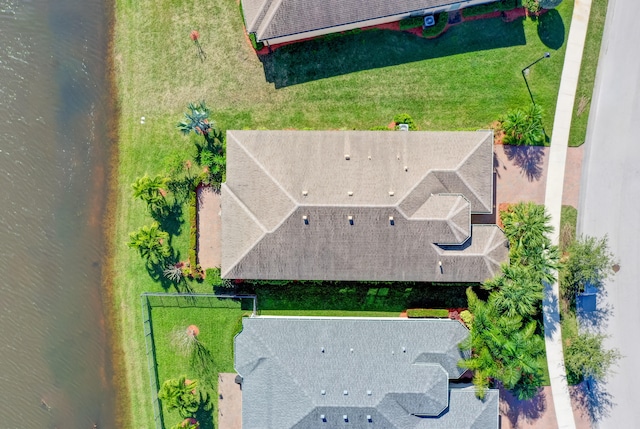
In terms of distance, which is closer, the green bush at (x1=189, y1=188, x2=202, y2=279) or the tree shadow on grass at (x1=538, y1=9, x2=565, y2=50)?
the tree shadow on grass at (x1=538, y1=9, x2=565, y2=50)

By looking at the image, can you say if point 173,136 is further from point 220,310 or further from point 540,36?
point 540,36

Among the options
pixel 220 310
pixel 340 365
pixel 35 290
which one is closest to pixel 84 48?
pixel 35 290

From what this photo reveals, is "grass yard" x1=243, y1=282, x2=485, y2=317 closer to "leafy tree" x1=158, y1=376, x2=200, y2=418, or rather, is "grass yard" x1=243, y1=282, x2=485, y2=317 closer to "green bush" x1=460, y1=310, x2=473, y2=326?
"green bush" x1=460, y1=310, x2=473, y2=326

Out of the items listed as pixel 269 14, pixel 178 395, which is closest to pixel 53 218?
pixel 178 395

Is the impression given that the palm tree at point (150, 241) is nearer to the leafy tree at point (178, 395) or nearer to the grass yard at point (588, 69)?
the leafy tree at point (178, 395)

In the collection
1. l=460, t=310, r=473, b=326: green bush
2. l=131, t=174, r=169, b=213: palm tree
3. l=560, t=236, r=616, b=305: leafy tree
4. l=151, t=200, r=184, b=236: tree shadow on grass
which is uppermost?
l=131, t=174, r=169, b=213: palm tree

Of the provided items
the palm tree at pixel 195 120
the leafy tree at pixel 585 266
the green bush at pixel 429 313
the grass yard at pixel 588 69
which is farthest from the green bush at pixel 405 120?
the leafy tree at pixel 585 266

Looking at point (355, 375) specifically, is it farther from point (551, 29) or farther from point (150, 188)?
point (551, 29)

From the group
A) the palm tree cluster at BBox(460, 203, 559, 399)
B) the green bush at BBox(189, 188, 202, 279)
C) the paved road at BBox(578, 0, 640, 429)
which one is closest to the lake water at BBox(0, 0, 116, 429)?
the green bush at BBox(189, 188, 202, 279)
